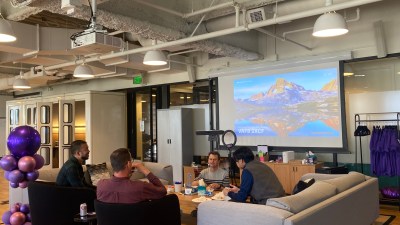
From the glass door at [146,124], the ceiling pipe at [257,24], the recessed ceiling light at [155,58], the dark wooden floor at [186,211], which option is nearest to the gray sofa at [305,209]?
the dark wooden floor at [186,211]

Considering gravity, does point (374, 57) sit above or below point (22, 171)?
above

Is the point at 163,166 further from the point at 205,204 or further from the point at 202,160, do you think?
the point at 205,204

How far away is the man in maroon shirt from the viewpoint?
288 centimetres

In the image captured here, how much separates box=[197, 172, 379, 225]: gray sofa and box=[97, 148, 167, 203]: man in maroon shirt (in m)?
0.46

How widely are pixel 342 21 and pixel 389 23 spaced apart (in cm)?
275

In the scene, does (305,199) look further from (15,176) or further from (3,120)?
(3,120)

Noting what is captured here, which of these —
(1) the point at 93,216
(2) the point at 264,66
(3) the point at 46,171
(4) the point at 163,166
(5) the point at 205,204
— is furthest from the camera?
(2) the point at 264,66

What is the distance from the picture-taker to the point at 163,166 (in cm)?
636

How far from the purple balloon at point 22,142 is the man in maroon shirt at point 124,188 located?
191 centimetres

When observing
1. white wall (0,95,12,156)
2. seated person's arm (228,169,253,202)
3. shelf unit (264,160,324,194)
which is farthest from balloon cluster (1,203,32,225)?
white wall (0,95,12,156)

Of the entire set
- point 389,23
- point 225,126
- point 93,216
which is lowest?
point 93,216

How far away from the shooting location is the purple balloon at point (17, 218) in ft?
14.5

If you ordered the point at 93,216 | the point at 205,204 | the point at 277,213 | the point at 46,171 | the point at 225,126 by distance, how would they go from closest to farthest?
1. the point at 277,213
2. the point at 205,204
3. the point at 93,216
4. the point at 46,171
5. the point at 225,126

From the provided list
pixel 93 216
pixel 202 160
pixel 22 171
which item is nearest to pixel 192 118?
pixel 202 160
